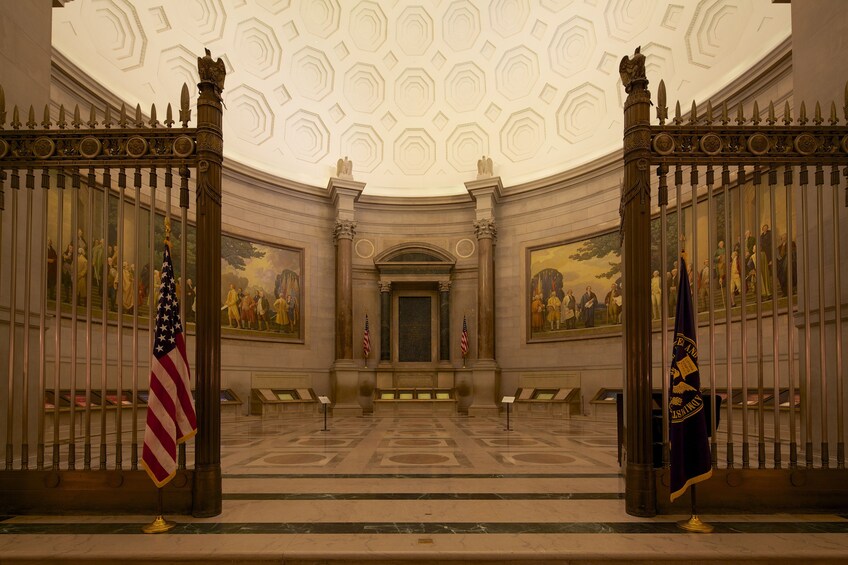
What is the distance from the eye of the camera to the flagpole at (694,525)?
5.43 m

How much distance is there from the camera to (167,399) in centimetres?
579

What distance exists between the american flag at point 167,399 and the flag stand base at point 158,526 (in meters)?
A: 0.31

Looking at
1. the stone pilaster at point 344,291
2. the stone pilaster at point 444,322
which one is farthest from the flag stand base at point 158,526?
the stone pilaster at point 444,322

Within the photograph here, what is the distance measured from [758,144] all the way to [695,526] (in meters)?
3.84

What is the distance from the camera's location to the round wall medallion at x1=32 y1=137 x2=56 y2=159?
251 inches

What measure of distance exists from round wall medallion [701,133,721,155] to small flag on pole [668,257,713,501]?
1267mm

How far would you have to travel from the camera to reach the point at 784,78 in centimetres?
1490

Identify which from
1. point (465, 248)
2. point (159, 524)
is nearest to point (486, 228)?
point (465, 248)

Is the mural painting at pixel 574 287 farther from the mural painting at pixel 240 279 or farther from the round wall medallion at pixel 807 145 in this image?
the round wall medallion at pixel 807 145

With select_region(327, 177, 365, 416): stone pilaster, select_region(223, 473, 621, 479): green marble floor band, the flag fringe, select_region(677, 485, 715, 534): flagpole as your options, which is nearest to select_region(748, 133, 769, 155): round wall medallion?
the flag fringe

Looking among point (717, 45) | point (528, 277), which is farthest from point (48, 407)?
point (717, 45)

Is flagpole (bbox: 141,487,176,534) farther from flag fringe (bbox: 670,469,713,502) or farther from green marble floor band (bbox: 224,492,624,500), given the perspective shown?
flag fringe (bbox: 670,469,713,502)

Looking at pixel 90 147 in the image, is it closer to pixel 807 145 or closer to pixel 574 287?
pixel 807 145

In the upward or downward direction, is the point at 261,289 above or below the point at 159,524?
above
